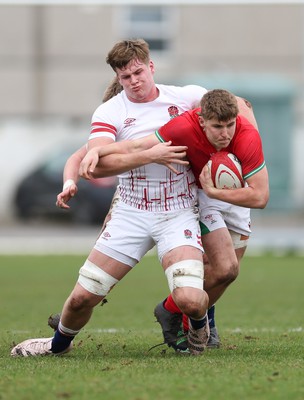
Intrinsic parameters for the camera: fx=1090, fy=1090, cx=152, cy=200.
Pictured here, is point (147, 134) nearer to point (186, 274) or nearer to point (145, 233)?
point (145, 233)

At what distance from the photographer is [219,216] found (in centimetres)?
813

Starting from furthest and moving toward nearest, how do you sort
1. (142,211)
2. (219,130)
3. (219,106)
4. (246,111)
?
(246,111) < (142,211) < (219,130) < (219,106)

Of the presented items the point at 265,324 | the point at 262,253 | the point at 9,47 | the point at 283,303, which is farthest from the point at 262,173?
the point at 9,47

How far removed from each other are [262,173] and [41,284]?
8.08m

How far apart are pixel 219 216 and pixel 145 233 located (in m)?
0.65

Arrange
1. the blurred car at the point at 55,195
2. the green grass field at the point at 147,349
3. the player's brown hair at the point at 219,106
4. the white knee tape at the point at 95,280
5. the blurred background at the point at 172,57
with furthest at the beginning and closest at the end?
the blurred background at the point at 172,57, the blurred car at the point at 55,195, the white knee tape at the point at 95,280, the player's brown hair at the point at 219,106, the green grass field at the point at 147,349

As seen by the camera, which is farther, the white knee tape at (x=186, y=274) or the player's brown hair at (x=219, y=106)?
the white knee tape at (x=186, y=274)

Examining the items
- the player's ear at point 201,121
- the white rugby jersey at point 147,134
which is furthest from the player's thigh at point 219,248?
the player's ear at point 201,121

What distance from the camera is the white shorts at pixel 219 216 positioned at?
807 centimetres

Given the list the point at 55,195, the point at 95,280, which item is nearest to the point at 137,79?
the point at 95,280

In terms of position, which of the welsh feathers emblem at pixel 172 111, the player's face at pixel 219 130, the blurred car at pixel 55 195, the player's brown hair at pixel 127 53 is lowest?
the blurred car at pixel 55 195

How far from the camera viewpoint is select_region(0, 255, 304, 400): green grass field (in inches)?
242

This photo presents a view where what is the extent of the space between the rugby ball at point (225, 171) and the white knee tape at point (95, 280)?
1026mm

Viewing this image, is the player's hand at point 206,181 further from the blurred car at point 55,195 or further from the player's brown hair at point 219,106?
the blurred car at point 55,195
